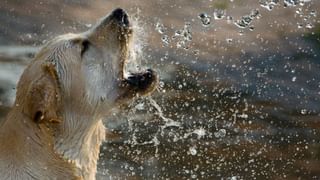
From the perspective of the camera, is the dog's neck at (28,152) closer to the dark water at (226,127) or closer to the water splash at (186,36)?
the dark water at (226,127)

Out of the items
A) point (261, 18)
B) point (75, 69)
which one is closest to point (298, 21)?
point (261, 18)

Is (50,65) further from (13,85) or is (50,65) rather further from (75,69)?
(13,85)

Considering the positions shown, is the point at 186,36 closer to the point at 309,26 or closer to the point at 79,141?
the point at 309,26

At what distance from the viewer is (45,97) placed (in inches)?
201

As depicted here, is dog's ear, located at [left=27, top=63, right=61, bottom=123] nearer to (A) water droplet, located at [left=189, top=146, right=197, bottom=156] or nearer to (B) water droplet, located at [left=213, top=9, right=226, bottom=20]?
(A) water droplet, located at [left=189, top=146, right=197, bottom=156]

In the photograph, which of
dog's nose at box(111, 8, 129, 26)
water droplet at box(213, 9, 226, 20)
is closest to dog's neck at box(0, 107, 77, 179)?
dog's nose at box(111, 8, 129, 26)

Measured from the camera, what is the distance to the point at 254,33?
1087 cm

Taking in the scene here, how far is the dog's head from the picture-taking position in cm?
514

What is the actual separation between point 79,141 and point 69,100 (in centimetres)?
24

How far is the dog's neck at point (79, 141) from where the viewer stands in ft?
17.1

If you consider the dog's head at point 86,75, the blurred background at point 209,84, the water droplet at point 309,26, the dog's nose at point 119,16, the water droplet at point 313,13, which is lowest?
the water droplet at point 309,26

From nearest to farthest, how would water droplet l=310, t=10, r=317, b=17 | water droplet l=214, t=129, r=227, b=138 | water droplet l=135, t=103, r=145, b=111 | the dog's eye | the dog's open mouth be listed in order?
the dog's eye < the dog's open mouth < water droplet l=214, t=129, r=227, b=138 < water droplet l=135, t=103, r=145, b=111 < water droplet l=310, t=10, r=317, b=17

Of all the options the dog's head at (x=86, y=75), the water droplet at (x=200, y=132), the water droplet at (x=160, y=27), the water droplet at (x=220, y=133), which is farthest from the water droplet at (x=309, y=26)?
the dog's head at (x=86, y=75)

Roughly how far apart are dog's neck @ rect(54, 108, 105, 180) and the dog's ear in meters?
0.09
